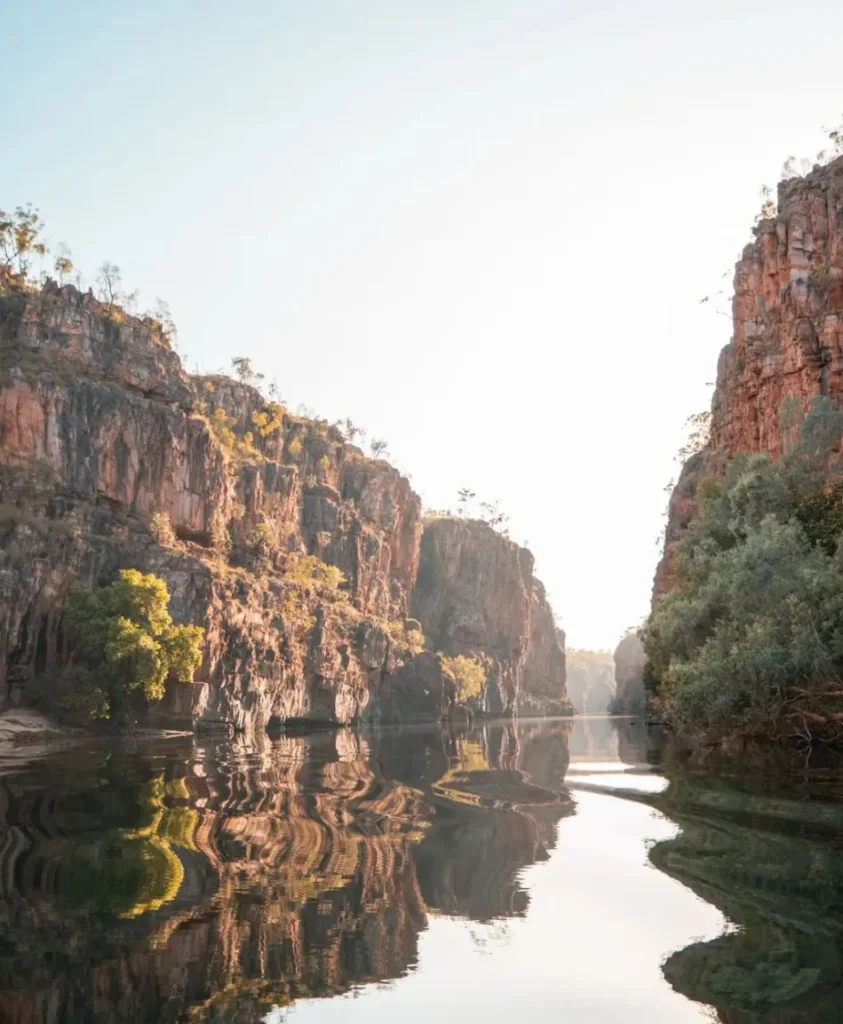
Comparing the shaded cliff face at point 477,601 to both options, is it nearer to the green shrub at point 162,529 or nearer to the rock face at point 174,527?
the rock face at point 174,527

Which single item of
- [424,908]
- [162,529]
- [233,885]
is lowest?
[424,908]

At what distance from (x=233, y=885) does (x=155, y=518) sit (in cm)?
8431

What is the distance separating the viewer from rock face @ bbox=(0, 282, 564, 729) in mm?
78500

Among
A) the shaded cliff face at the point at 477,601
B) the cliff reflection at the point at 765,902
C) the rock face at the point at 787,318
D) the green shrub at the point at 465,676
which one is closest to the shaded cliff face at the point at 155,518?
the green shrub at the point at 465,676

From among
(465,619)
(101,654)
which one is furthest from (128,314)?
(465,619)

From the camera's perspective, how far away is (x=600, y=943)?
10.5 m

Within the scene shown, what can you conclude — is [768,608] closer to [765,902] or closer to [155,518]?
[765,902]

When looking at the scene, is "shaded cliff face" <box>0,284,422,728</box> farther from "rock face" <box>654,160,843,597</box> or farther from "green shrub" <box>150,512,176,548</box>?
"rock face" <box>654,160,843,597</box>

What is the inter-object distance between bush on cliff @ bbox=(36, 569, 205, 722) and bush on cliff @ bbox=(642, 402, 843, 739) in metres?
41.8

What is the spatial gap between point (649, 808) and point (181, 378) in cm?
9278

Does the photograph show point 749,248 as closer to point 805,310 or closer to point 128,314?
point 805,310

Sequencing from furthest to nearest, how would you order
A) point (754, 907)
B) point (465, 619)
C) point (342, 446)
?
point (465, 619), point (342, 446), point (754, 907)

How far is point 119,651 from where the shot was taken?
228 feet

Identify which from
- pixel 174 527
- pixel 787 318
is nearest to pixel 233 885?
pixel 787 318
